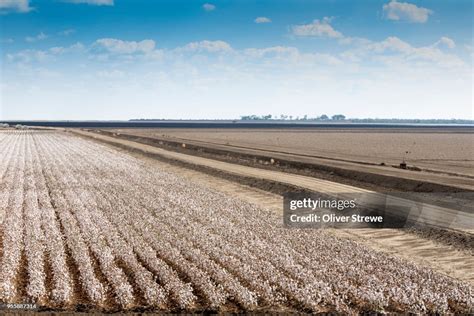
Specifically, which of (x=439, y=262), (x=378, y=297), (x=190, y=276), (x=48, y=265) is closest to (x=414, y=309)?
(x=378, y=297)

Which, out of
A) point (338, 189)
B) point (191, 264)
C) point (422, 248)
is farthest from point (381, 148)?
point (191, 264)

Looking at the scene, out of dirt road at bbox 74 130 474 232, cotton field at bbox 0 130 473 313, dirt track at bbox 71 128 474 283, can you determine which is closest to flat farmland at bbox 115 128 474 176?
dirt road at bbox 74 130 474 232

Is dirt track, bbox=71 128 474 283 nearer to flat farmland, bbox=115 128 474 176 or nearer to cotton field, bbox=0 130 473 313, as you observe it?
cotton field, bbox=0 130 473 313

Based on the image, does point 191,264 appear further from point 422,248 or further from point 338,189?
point 338,189

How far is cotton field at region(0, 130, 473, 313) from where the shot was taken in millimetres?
12742

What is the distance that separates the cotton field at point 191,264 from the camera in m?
12.7

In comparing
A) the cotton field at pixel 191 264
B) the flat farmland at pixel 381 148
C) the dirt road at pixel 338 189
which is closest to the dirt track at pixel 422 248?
the cotton field at pixel 191 264

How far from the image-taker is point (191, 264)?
1568 cm

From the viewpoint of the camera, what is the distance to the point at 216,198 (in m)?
28.6

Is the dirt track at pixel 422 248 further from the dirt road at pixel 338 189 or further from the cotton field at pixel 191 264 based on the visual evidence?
the dirt road at pixel 338 189

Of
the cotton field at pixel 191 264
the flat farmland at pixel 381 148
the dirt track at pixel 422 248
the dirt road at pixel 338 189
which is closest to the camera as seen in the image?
the cotton field at pixel 191 264

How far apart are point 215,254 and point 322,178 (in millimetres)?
21557

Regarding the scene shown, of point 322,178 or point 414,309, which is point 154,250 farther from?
point 322,178

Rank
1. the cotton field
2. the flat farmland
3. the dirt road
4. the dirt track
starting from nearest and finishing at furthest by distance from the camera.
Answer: the cotton field
the dirt track
the dirt road
the flat farmland
